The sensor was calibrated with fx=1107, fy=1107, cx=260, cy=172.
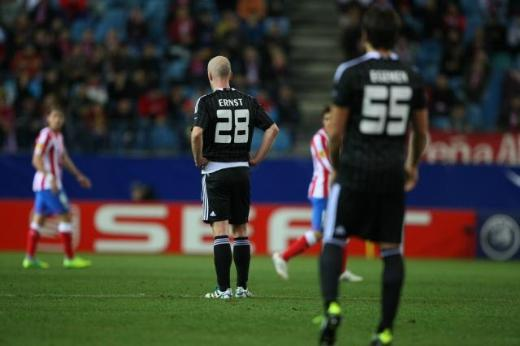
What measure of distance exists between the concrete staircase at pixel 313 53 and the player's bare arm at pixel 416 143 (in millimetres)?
16404

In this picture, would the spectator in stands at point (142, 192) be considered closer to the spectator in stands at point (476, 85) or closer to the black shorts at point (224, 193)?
the spectator in stands at point (476, 85)

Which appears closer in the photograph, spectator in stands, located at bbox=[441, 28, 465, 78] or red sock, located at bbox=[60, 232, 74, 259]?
red sock, located at bbox=[60, 232, 74, 259]

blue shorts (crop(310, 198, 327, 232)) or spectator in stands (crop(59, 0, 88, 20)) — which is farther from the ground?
spectator in stands (crop(59, 0, 88, 20))

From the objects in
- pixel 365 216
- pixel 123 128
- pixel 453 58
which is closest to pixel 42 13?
pixel 123 128

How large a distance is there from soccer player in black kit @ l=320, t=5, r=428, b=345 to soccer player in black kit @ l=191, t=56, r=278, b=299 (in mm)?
3354

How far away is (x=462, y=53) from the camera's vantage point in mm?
24703

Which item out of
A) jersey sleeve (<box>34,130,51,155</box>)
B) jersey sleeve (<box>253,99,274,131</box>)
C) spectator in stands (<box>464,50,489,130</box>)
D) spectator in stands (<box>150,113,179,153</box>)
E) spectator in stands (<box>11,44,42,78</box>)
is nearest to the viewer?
jersey sleeve (<box>253,99,274,131</box>)

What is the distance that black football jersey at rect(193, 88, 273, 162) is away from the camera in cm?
1094

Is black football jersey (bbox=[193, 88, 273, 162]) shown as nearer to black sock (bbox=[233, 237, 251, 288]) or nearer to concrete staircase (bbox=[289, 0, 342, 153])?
black sock (bbox=[233, 237, 251, 288])

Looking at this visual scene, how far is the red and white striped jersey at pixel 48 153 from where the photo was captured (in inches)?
631

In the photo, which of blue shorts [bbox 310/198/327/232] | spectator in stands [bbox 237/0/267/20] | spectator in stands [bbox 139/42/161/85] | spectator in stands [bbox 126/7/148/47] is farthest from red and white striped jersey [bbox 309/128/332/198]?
spectator in stands [bbox 237/0/267/20]

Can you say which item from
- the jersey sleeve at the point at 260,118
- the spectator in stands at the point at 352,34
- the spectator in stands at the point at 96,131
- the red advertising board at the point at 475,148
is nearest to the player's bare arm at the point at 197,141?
the jersey sleeve at the point at 260,118

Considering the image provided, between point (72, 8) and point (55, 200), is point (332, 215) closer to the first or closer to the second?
point (55, 200)

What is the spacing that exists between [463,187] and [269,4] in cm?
706
